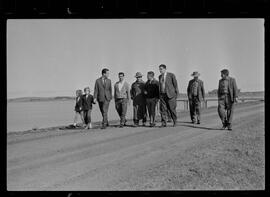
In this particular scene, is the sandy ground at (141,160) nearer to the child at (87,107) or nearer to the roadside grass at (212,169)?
the roadside grass at (212,169)

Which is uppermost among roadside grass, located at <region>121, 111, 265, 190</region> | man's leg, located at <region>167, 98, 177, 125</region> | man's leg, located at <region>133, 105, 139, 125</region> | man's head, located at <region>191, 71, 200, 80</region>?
man's head, located at <region>191, 71, 200, 80</region>

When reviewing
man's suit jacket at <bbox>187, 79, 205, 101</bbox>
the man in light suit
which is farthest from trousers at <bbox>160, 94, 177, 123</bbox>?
the man in light suit

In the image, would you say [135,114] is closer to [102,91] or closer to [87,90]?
[102,91]

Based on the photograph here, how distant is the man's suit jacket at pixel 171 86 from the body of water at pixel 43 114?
29 cm

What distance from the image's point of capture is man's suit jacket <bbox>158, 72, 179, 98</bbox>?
5.11m

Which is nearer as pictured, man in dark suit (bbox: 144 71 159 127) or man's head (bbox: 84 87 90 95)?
man's head (bbox: 84 87 90 95)

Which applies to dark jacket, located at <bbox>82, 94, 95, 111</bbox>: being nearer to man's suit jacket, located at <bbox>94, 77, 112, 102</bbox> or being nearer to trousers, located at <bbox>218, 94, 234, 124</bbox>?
man's suit jacket, located at <bbox>94, 77, 112, 102</bbox>

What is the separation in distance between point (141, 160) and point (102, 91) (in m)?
1.85

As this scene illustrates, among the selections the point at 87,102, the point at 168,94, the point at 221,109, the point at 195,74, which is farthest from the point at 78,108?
the point at 221,109

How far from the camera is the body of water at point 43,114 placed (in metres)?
4.26

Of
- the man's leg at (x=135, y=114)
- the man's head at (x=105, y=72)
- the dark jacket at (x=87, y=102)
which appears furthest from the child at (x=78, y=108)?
the man's leg at (x=135, y=114)
